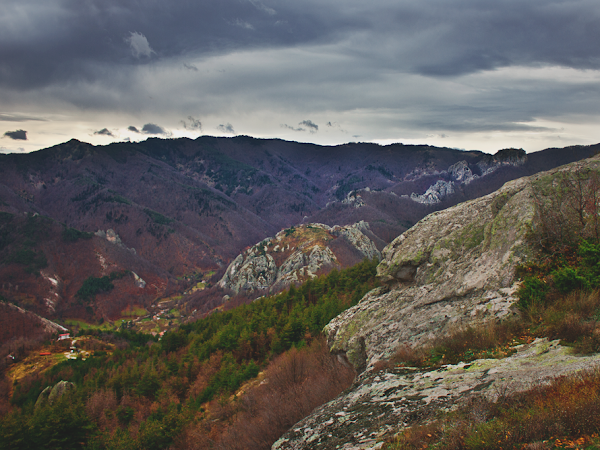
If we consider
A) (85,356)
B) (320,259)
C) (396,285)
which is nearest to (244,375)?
(396,285)

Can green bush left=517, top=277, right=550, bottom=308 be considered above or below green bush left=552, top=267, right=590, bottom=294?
below

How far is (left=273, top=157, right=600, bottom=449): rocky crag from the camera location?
10.1 meters

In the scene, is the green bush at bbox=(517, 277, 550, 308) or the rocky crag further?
the green bush at bbox=(517, 277, 550, 308)

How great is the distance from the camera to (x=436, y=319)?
664 inches

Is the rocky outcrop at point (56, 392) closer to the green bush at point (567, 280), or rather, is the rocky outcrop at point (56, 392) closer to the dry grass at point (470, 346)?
the dry grass at point (470, 346)

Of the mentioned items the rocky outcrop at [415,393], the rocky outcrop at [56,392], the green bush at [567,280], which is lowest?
the rocky outcrop at [56,392]

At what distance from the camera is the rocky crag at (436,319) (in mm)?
10086

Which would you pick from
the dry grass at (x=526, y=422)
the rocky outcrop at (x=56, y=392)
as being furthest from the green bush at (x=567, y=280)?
the rocky outcrop at (x=56, y=392)

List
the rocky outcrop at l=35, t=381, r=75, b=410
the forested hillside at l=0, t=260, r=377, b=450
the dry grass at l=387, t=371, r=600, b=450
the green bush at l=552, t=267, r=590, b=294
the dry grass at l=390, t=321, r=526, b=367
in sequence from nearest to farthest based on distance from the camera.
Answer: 1. the dry grass at l=387, t=371, r=600, b=450
2. the dry grass at l=390, t=321, r=526, b=367
3. the green bush at l=552, t=267, r=590, b=294
4. the forested hillside at l=0, t=260, r=377, b=450
5. the rocky outcrop at l=35, t=381, r=75, b=410

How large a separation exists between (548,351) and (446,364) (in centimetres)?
332

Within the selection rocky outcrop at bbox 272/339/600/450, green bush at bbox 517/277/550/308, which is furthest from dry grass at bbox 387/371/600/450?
green bush at bbox 517/277/550/308

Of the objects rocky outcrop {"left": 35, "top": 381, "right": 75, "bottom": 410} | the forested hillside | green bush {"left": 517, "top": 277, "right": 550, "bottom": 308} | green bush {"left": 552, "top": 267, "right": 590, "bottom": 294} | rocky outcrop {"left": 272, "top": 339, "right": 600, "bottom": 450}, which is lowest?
rocky outcrop {"left": 35, "top": 381, "right": 75, "bottom": 410}

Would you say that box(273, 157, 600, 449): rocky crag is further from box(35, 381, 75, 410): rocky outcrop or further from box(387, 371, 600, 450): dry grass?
box(35, 381, 75, 410): rocky outcrop

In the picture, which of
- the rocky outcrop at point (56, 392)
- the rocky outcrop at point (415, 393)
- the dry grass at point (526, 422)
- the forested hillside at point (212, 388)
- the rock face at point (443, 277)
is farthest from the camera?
the rocky outcrop at point (56, 392)
